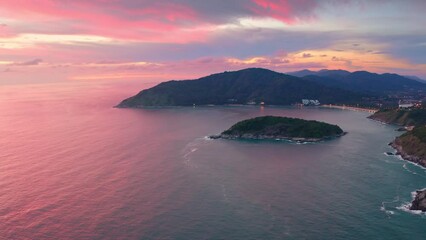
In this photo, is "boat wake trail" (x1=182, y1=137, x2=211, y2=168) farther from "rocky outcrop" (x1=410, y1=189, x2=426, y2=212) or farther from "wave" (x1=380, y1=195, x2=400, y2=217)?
"rocky outcrop" (x1=410, y1=189, x2=426, y2=212)

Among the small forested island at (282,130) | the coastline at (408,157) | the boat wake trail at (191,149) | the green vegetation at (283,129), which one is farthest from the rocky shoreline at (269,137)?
the coastline at (408,157)

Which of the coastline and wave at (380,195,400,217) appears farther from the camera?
the coastline

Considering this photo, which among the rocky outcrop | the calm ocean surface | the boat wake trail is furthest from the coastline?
the boat wake trail

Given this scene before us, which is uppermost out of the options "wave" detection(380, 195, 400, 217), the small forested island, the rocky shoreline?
the small forested island

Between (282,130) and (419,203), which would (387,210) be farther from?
(282,130)

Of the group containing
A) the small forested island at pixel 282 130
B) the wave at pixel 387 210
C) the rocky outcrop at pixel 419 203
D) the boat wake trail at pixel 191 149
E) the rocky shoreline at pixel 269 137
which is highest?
→ the small forested island at pixel 282 130

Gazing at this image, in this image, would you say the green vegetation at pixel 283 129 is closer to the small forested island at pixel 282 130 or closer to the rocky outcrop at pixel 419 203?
the small forested island at pixel 282 130

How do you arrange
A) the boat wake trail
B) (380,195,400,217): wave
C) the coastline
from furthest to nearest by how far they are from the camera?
→ the boat wake trail → the coastline → (380,195,400,217): wave

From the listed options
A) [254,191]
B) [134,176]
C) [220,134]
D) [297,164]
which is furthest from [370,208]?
[220,134]

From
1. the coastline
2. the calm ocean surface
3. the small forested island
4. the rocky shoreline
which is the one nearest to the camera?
the calm ocean surface
